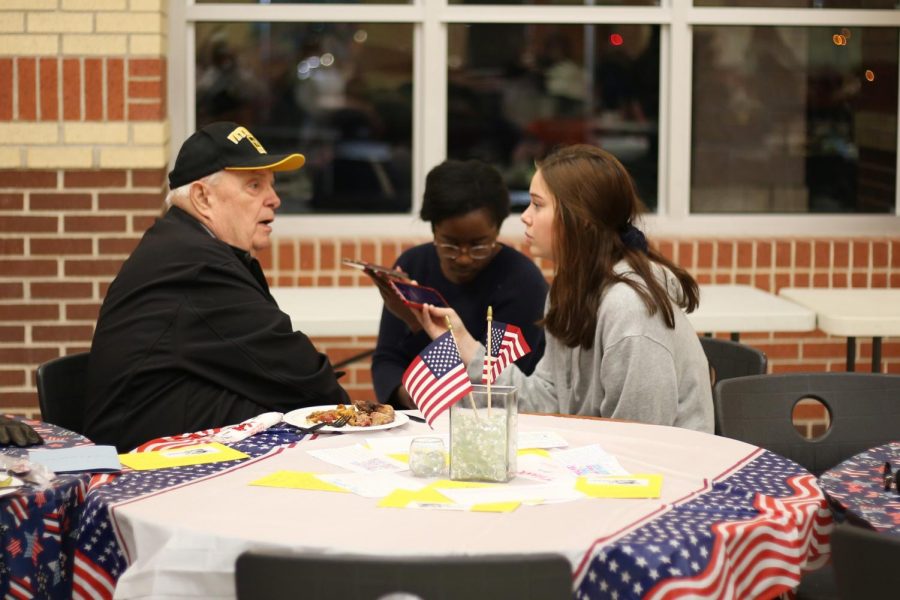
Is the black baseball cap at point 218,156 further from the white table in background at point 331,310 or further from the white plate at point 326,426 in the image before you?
the white table in background at point 331,310

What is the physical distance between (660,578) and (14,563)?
118cm

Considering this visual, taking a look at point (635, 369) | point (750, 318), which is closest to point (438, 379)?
point (635, 369)

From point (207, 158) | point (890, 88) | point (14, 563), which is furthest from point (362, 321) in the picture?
point (890, 88)

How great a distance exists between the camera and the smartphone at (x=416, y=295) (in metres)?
3.72

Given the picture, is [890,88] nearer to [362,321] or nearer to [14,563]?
[362,321]

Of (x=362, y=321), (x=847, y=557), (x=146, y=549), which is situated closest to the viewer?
(x=847, y=557)

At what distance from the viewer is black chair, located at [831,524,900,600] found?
1.87 meters

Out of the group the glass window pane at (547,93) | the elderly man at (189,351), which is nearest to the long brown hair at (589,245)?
the elderly man at (189,351)

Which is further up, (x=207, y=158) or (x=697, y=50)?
(x=697, y=50)

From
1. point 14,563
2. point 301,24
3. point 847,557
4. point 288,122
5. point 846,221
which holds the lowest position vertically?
point 14,563

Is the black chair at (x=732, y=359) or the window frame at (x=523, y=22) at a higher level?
the window frame at (x=523, y=22)

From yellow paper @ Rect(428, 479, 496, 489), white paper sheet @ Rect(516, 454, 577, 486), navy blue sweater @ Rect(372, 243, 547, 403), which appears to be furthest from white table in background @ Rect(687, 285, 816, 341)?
yellow paper @ Rect(428, 479, 496, 489)

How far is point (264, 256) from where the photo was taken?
231 inches

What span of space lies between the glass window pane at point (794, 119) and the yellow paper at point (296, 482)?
401 cm
